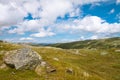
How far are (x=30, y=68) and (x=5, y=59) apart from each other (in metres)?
9.00

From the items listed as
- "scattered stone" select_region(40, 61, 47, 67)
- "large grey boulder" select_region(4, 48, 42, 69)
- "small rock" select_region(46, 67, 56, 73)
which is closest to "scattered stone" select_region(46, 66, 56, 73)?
"small rock" select_region(46, 67, 56, 73)

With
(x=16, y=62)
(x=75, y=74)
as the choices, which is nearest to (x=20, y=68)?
(x=16, y=62)

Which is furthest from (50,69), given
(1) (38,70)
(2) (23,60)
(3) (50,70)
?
(2) (23,60)

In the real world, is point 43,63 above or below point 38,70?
above

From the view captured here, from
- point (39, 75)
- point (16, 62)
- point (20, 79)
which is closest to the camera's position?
point (20, 79)

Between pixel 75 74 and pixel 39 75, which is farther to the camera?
pixel 75 74

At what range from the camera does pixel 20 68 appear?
56469 mm

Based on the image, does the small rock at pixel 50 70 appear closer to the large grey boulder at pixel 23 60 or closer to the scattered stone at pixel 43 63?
the scattered stone at pixel 43 63

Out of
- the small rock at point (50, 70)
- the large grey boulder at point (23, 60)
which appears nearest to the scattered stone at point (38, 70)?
the large grey boulder at point (23, 60)

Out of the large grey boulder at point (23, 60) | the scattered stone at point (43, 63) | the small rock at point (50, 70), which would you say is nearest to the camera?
the small rock at point (50, 70)

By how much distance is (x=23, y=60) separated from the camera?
57406mm

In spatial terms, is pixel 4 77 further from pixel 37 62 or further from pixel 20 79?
pixel 37 62

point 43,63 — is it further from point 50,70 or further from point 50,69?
point 50,70

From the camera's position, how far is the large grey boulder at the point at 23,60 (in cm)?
5672
